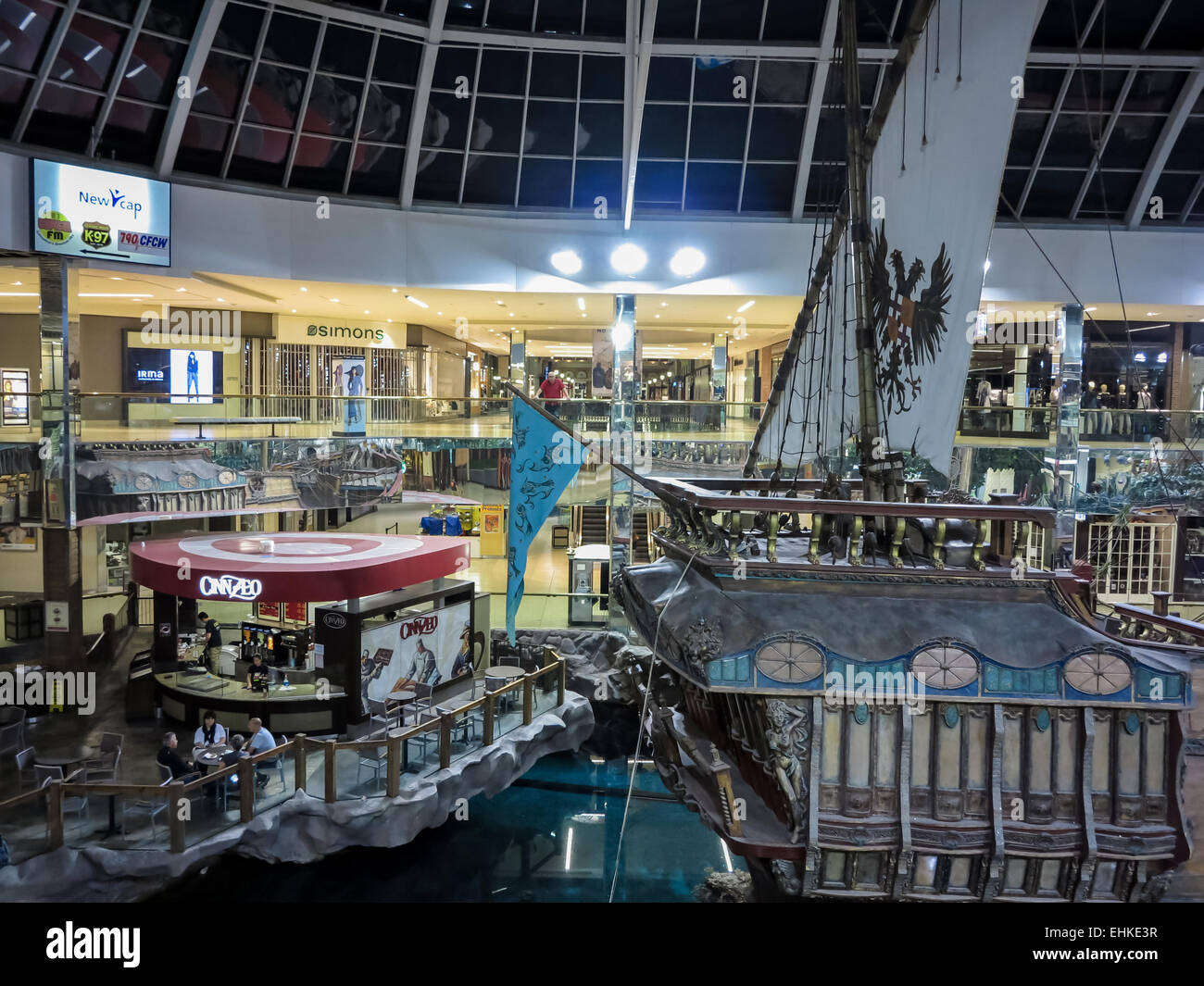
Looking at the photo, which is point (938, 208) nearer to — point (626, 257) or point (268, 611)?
point (626, 257)

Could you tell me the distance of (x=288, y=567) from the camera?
15828 millimetres

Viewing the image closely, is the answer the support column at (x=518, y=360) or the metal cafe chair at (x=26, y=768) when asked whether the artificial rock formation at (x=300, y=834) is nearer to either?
the metal cafe chair at (x=26, y=768)

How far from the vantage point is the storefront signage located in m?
15.4

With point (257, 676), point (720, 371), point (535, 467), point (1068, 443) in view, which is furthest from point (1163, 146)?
point (257, 676)

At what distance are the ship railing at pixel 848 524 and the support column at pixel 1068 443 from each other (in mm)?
16782

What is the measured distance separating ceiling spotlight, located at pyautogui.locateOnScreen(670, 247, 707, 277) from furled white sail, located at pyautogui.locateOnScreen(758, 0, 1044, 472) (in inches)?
599

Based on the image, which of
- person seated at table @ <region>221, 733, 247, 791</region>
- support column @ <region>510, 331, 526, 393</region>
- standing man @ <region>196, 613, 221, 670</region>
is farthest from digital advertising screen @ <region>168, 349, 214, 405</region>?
person seated at table @ <region>221, 733, 247, 791</region>

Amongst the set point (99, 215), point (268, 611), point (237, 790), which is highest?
point (99, 215)

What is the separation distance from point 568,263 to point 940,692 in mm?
19410

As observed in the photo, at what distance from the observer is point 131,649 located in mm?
22219

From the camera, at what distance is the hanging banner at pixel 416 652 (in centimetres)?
1673

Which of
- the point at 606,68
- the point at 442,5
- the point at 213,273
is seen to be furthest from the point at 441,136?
the point at 213,273
